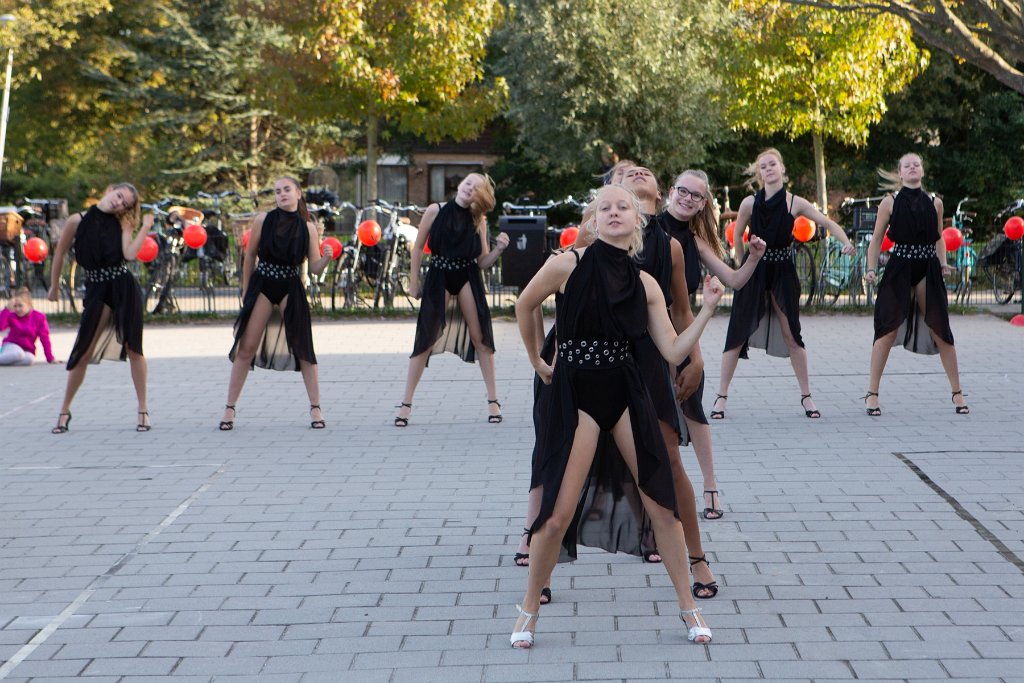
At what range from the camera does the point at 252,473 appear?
7570 millimetres

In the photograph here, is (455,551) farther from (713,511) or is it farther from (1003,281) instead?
(1003,281)

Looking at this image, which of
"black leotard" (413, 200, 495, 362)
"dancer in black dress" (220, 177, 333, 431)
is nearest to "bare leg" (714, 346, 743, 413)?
"black leotard" (413, 200, 495, 362)

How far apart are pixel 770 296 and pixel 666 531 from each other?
4.90 m

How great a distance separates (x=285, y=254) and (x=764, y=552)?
4401mm

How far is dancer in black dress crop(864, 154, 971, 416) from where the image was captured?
905cm

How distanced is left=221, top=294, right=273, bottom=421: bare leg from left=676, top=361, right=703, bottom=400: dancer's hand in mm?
4113

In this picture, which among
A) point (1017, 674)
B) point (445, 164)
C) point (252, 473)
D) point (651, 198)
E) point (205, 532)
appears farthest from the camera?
point (445, 164)

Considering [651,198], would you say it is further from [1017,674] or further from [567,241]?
[567,241]

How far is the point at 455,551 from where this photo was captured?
5.75 m

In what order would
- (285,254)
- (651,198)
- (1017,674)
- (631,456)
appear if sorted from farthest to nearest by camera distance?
(285,254) → (651,198) → (631,456) → (1017,674)

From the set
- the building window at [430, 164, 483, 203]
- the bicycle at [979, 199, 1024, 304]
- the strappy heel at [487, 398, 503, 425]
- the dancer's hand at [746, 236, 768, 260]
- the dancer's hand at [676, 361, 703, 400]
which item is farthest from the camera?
the building window at [430, 164, 483, 203]

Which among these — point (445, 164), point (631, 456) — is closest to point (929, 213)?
point (631, 456)

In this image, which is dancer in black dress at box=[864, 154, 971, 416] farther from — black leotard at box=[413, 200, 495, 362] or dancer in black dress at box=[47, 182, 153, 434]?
dancer in black dress at box=[47, 182, 153, 434]

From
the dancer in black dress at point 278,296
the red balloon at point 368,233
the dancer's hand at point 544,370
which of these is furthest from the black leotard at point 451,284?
the red balloon at point 368,233
